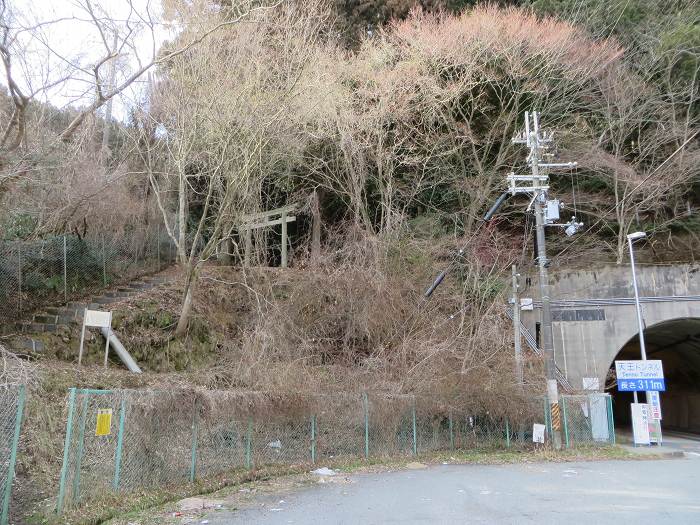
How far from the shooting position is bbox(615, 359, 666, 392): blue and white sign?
20.1 meters

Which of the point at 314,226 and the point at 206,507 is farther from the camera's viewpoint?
the point at 314,226

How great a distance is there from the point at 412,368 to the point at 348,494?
6709 mm

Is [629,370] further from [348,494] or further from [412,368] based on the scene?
[348,494]

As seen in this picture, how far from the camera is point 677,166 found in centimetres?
2422

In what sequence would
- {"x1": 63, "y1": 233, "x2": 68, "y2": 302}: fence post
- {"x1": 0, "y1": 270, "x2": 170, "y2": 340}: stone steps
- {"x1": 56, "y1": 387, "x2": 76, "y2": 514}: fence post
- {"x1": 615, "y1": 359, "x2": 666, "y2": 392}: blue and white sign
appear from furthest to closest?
{"x1": 615, "y1": 359, "x2": 666, "y2": 392}: blue and white sign → {"x1": 63, "y1": 233, "x2": 68, "y2": 302}: fence post → {"x1": 0, "y1": 270, "x2": 170, "y2": 340}: stone steps → {"x1": 56, "y1": 387, "x2": 76, "y2": 514}: fence post

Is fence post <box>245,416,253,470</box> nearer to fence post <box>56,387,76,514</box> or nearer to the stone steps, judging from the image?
fence post <box>56,387,76,514</box>

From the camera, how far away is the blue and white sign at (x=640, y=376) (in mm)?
20078

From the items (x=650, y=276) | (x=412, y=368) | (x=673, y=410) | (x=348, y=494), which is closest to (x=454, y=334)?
(x=412, y=368)

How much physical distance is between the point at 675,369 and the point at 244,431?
32.2 m

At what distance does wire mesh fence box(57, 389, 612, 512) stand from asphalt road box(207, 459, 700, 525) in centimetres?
166

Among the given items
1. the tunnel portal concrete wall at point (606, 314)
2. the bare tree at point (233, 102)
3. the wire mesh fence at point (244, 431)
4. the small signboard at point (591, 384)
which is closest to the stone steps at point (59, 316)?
the bare tree at point (233, 102)

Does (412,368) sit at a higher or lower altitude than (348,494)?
higher

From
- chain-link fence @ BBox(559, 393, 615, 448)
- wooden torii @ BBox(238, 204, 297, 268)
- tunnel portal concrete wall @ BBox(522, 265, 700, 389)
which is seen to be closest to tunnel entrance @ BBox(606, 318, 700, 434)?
tunnel portal concrete wall @ BBox(522, 265, 700, 389)

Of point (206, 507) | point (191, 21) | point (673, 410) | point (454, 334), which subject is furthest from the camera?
point (673, 410)
